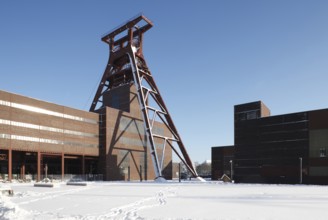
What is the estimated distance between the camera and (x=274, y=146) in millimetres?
65625

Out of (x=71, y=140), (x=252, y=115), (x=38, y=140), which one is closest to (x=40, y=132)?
(x=38, y=140)

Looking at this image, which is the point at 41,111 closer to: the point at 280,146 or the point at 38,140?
the point at 38,140

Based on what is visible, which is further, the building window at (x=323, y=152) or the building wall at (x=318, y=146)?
the building window at (x=323, y=152)

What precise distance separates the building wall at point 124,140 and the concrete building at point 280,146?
26568 mm

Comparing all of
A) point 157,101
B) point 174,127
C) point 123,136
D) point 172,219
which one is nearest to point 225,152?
point 174,127

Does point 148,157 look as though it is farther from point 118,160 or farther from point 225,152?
point 225,152

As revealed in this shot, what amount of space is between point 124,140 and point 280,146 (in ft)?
122

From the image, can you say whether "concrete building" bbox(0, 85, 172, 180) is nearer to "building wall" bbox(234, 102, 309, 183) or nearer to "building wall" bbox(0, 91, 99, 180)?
"building wall" bbox(0, 91, 99, 180)

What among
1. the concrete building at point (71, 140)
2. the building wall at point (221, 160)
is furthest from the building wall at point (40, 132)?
the building wall at point (221, 160)

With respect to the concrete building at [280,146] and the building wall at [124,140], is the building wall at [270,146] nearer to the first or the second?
the concrete building at [280,146]

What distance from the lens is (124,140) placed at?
80.1 metres

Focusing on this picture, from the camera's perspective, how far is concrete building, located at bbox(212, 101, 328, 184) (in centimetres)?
6006

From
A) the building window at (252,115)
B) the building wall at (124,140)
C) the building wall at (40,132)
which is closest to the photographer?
the building wall at (40,132)

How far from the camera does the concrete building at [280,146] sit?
60062mm
